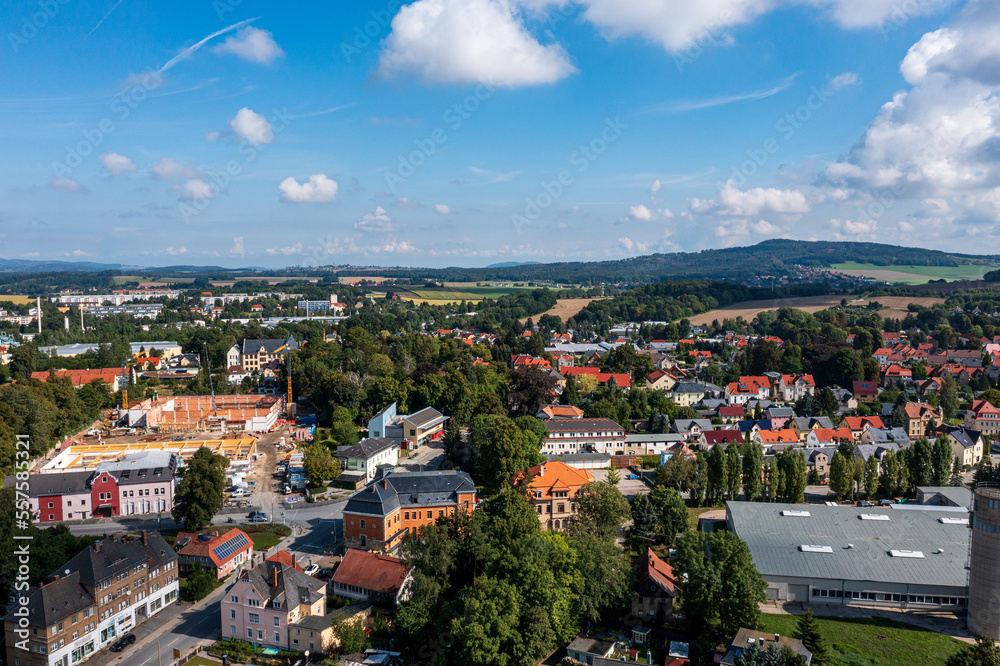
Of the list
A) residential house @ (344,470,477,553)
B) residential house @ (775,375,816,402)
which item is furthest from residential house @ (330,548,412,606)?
residential house @ (775,375,816,402)

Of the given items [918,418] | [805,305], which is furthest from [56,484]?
[805,305]

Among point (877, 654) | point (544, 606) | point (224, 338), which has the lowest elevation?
point (877, 654)

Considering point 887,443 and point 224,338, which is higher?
point 224,338

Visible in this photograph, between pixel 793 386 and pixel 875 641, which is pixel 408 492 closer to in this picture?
pixel 875 641

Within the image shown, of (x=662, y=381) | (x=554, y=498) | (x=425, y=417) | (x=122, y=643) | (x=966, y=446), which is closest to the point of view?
(x=122, y=643)

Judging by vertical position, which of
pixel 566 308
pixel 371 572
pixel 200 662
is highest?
pixel 566 308

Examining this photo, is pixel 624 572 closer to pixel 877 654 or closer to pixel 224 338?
pixel 877 654

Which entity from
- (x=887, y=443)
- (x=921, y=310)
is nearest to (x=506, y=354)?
(x=887, y=443)

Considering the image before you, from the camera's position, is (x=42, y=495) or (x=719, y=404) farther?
(x=719, y=404)

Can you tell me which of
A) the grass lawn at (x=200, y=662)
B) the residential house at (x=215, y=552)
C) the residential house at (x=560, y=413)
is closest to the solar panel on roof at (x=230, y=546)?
the residential house at (x=215, y=552)
